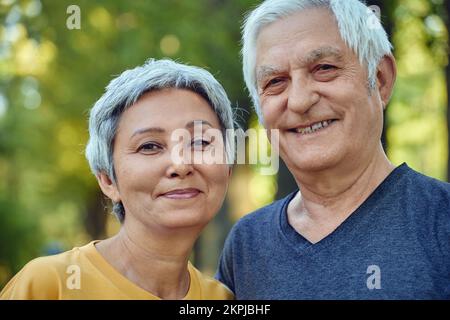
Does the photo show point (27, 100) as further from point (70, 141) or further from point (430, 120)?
point (430, 120)

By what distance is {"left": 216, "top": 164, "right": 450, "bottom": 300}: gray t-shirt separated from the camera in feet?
8.31

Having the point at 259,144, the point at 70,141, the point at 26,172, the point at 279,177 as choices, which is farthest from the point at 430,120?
the point at 26,172

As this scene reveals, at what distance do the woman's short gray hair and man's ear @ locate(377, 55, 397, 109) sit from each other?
75 cm

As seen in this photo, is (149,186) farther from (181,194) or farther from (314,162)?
(314,162)

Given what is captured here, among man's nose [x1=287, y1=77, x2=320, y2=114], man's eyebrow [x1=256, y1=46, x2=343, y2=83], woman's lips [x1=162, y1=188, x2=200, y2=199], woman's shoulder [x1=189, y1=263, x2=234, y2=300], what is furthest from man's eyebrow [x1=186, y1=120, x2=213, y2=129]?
woman's shoulder [x1=189, y1=263, x2=234, y2=300]

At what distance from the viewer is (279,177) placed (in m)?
7.19

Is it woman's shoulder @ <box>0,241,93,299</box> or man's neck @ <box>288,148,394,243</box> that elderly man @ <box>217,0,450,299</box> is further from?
woman's shoulder @ <box>0,241,93,299</box>

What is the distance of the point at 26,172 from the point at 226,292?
69.8 feet

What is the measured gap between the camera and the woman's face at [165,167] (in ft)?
8.77

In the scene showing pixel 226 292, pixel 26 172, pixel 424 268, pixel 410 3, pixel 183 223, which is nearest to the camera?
pixel 424 268

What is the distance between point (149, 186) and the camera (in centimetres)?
269

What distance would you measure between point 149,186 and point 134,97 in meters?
0.41

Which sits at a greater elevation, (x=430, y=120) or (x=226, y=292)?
(x=430, y=120)

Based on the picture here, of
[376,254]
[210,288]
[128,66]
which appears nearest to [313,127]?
[376,254]
